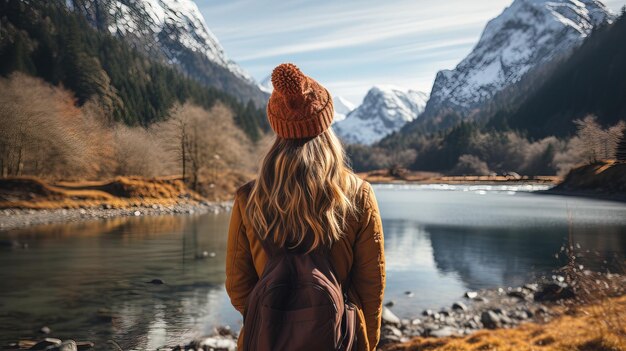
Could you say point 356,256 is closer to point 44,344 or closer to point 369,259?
point 369,259

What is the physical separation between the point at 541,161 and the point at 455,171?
27.5 meters

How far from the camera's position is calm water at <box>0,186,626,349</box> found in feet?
36.8

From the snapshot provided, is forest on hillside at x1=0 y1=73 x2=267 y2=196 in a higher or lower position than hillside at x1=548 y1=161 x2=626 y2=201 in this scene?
higher

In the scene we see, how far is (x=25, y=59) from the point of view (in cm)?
7056

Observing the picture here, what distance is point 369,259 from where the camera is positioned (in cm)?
242

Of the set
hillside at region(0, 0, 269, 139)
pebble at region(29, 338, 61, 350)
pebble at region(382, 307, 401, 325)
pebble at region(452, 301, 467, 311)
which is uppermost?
hillside at region(0, 0, 269, 139)

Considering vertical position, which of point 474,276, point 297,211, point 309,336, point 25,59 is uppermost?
point 25,59

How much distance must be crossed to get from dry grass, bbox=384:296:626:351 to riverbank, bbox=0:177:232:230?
2599 cm

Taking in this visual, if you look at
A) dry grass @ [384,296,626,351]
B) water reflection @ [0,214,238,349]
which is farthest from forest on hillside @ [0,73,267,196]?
dry grass @ [384,296,626,351]

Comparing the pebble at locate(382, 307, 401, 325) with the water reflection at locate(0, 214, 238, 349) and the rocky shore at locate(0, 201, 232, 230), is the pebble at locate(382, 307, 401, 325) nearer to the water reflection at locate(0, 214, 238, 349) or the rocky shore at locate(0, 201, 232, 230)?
the water reflection at locate(0, 214, 238, 349)

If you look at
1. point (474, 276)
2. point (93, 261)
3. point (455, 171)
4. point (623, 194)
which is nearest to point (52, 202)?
point (93, 261)

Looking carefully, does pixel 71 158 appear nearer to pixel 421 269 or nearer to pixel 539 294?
pixel 421 269

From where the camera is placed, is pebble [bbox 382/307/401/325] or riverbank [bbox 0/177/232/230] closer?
pebble [bbox 382/307/401/325]

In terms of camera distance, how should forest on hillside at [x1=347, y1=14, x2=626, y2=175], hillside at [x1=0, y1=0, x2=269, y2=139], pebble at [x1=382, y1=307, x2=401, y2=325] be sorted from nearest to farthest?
pebble at [x1=382, y1=307, x2=401, y2=325], hillside at [x1=0, y1=0, x2=269, y2=139], forest on hillside at [x1=347, y1=14, x2=626, y2=175]
